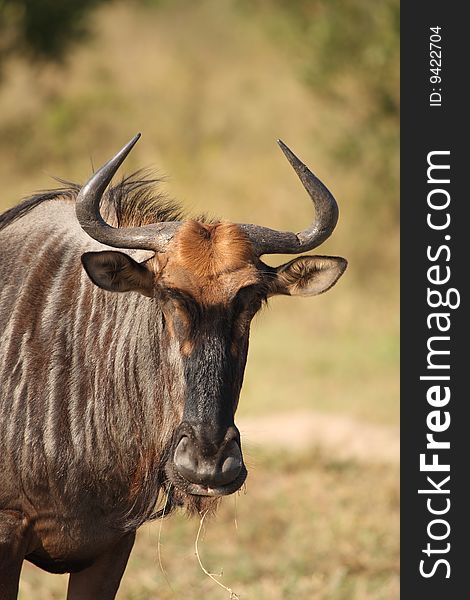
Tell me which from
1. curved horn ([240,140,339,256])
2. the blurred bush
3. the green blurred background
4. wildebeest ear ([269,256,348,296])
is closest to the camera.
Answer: curved horn ([240,140,339,256])

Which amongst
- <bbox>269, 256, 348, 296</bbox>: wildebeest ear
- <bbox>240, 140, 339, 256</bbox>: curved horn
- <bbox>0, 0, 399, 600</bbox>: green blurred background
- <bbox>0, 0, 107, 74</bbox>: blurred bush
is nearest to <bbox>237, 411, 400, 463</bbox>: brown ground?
<bbox>0, 0, 399, 600</bbox>: green blurred background

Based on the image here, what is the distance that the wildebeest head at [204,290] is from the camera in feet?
14.4

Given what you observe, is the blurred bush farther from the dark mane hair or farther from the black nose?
the black nose

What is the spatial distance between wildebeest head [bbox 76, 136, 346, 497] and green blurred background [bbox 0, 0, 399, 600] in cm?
120

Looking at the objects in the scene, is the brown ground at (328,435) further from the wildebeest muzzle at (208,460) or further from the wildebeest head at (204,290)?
the wildebeest muzzle at (208,460)

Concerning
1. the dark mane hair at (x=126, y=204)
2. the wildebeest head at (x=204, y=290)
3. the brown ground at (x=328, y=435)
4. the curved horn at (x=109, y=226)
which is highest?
the brown ground at (x=328, y=435)

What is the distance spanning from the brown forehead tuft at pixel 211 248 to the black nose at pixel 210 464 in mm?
660

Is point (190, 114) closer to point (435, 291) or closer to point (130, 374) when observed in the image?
point (435, 291)

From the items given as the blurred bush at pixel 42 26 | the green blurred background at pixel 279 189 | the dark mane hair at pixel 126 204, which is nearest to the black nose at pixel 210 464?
the dark mane hair at pixel 126 204

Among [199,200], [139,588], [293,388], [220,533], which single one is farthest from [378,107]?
[139,588]

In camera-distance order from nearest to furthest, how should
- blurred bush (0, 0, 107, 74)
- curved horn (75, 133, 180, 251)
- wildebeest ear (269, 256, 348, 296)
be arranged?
curved horn (75, 133, 180, 251)
wildebeest ear (269, 256, 348, 296)
blurred bush (0, 0, 107, 74)

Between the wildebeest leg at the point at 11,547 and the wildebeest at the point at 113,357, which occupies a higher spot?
the wildebeest at the point at 113,357

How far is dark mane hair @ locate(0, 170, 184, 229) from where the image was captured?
17.2 feet

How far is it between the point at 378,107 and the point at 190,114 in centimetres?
748
